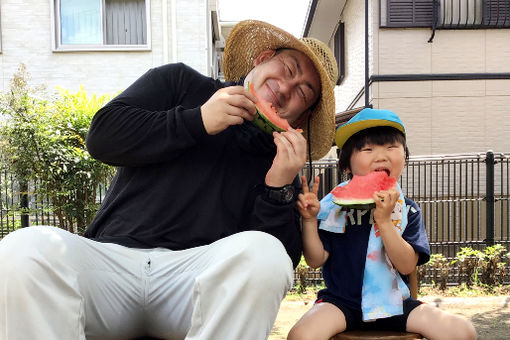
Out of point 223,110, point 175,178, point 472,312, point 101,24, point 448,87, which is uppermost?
point 101,24

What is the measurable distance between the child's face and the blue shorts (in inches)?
26.8

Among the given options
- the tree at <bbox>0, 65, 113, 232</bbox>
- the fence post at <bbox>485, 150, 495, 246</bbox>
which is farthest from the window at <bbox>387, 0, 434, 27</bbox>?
the tree at <bbox>0, 65, 113, 232</bbox>

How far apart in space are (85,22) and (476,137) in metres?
8.84

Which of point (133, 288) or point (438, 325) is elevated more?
point (133, 288)

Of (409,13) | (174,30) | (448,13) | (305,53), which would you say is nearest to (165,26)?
(174,30)

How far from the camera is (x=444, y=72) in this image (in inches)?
392

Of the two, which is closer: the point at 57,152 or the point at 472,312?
the point at 57,152

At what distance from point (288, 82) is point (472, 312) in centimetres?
504

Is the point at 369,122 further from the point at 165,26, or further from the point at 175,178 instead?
the point at 165,26

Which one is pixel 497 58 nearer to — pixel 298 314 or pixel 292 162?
pixel 298 314

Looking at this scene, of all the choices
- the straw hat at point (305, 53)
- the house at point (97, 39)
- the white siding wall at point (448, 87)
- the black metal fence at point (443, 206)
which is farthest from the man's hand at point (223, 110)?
the house at point (97, 39)

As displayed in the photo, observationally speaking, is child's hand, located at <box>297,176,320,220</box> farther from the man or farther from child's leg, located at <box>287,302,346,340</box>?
child's leg, located at <box>287,302,346,340</box>

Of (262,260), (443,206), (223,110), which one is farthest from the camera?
(443,206)

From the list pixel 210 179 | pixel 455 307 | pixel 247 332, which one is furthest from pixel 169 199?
pixel 455 307
